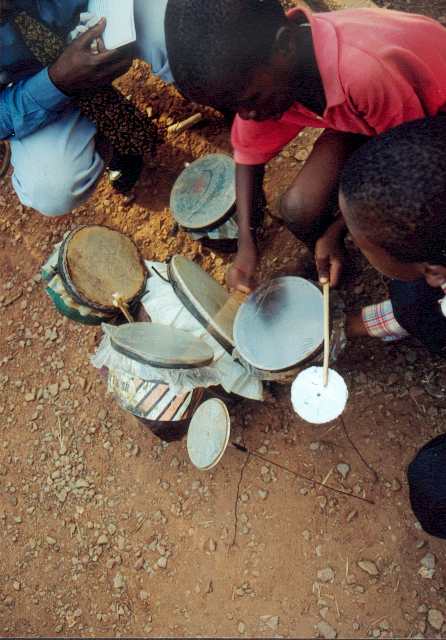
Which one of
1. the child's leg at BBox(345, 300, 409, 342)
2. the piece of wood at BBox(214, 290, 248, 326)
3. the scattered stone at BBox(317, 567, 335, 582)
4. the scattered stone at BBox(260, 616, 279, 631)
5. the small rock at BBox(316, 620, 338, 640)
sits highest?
the piece of wood at BBox(214, 290, 248, 326)

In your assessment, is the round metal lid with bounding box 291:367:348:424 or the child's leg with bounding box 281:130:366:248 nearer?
the round metal lid with bounding box 291:367:348:424

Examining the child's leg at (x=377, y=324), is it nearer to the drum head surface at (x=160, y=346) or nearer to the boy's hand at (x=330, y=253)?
the boy's hand at (x=330, y=253)

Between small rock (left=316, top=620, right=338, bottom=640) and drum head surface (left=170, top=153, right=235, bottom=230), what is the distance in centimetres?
171

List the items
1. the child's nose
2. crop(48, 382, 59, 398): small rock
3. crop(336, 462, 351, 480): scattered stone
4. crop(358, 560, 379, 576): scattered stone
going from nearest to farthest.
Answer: the child's nose < crop(358, 560, 379, 576): scattered stone < crop(336, 462, 351, 480): scattered stone < crop(48, 382, 59, 398): small rock

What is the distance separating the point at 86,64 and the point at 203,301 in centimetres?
109

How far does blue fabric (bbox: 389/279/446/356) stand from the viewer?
190 cm

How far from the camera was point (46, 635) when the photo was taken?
2553mm

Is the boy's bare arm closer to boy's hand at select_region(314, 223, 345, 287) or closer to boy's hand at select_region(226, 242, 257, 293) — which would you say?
boy's hand at select_region(226, 242, 257, 293)

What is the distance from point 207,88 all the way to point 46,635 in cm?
251

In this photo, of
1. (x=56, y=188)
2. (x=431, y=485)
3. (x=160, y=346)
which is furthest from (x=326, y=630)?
(x=56, y=188)

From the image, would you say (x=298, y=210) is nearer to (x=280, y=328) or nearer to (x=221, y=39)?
(x=280, y=328)

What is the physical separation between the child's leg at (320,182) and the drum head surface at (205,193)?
34 cm

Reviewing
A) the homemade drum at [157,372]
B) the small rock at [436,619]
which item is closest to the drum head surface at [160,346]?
the homemade drum at [157,372]

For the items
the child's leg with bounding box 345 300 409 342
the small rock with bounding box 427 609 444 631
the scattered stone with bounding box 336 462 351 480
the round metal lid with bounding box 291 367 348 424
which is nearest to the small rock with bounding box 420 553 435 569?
the small rock with bounding box 427 609 444 631
